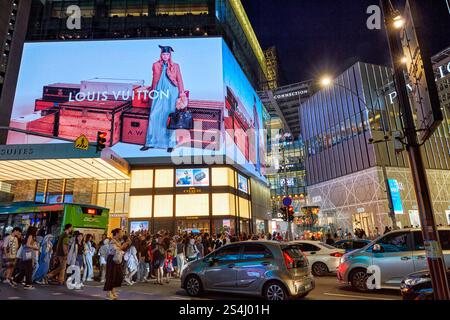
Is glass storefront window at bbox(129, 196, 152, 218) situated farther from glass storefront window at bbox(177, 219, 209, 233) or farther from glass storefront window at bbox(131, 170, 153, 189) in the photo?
glass storefront window at bbox(177, 219, 209, 233)

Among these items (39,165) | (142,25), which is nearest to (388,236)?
(39,165)

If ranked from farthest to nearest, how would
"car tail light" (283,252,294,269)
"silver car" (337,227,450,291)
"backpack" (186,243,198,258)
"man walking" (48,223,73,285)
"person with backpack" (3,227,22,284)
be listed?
"backpack" (186,243,198,258) < "man walking" (48,223,73,285) < "person with backpack" (3,227,22,284) < "silver car" (337,227,450,291) < "car tail light" (283,252,294,269)

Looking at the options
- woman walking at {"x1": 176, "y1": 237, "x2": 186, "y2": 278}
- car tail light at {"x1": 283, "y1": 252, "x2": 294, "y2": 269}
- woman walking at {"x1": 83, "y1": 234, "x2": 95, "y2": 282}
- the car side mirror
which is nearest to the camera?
car tail light at {"x1": 283, "y1": 252, "x2": 294, "y2": 269}

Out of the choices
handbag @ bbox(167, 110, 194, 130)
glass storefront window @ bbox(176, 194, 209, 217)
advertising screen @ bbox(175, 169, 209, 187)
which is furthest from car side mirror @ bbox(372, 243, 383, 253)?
handbag @ bbox(167, 110, 194, 130)

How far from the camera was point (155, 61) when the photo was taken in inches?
1339

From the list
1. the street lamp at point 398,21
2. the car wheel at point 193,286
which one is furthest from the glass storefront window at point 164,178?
the street lamp at point 398,21

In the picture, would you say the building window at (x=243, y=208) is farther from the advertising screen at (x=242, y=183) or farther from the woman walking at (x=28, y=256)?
the woman walking at (x=28, y=256)

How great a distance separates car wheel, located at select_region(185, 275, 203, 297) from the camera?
963 centimetres

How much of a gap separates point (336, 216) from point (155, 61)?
32544 mm

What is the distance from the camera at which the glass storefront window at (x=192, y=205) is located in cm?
3131

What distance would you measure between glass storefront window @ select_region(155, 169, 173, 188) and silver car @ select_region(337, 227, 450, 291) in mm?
23767

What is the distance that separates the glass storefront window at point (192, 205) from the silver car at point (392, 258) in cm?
2188

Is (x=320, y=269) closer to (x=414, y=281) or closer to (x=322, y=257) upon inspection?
(x=322, y=257)
